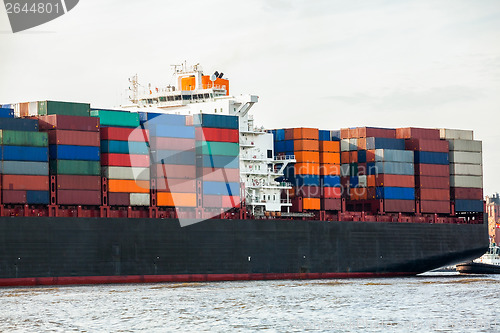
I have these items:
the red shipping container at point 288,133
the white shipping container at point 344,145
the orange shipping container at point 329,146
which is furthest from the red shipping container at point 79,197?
the white shipping container at point 344,145

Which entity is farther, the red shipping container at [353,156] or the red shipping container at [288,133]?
the red shipping container at [353,156]

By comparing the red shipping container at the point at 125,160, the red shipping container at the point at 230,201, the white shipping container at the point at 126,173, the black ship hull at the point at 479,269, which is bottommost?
the black ship hull at the point at 479,269

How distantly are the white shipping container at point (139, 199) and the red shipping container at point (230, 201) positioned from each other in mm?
6096

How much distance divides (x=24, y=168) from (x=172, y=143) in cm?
1035

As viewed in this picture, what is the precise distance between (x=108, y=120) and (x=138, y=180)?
440 centimetres

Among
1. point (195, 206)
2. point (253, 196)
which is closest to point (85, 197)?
point (195, 206)

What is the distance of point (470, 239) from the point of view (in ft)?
274

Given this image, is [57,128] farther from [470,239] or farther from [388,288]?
[470,239]

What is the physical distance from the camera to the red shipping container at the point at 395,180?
7738cm

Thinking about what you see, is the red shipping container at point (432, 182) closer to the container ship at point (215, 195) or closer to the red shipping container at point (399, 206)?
the container ship at point (215, 195)

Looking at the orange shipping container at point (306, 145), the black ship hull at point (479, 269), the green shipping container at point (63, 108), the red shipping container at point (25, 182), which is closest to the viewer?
the red shipping container at point (25, 182)

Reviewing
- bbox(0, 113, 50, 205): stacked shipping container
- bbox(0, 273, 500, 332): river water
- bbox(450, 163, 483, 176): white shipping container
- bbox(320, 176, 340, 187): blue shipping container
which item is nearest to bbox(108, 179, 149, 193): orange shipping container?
bbox(0, 113, 50, 205): stacked shipping container

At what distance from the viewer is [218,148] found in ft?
230

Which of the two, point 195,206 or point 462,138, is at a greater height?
point 462,138
